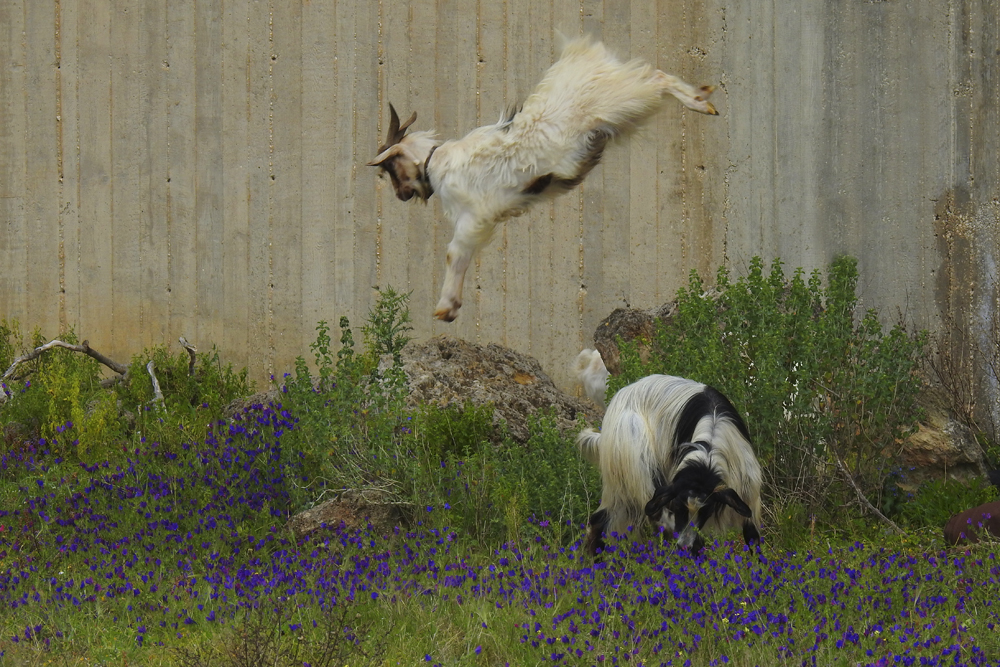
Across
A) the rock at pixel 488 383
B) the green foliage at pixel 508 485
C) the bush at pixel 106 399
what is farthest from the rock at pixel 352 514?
the bush at pixel 106 399

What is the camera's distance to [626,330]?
734 cm

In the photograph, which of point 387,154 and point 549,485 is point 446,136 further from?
point 387,154

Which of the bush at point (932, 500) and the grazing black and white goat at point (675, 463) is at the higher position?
the grazing black and white goat at point (675, 463)

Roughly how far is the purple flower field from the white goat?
2.03 meters

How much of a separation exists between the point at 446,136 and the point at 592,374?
2296 millimetres

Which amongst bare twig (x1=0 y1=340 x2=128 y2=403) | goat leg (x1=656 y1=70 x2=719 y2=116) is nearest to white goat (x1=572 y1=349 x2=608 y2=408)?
goat leg (x1=656 y1=70 x2=719 y2=116)

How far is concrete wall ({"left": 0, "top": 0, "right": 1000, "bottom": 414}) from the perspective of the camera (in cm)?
861

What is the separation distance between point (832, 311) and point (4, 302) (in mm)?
6223

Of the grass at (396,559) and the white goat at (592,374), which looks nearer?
the grass at (396,559)

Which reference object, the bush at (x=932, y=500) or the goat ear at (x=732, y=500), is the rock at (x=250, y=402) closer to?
the goat ear at (x=732, y=500)

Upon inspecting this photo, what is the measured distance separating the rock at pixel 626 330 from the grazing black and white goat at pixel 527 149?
2.53m

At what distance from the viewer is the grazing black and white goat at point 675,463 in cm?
443

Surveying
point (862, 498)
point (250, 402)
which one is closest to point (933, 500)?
point (862, 498)

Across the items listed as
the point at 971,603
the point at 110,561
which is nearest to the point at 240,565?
the point at 110,561
